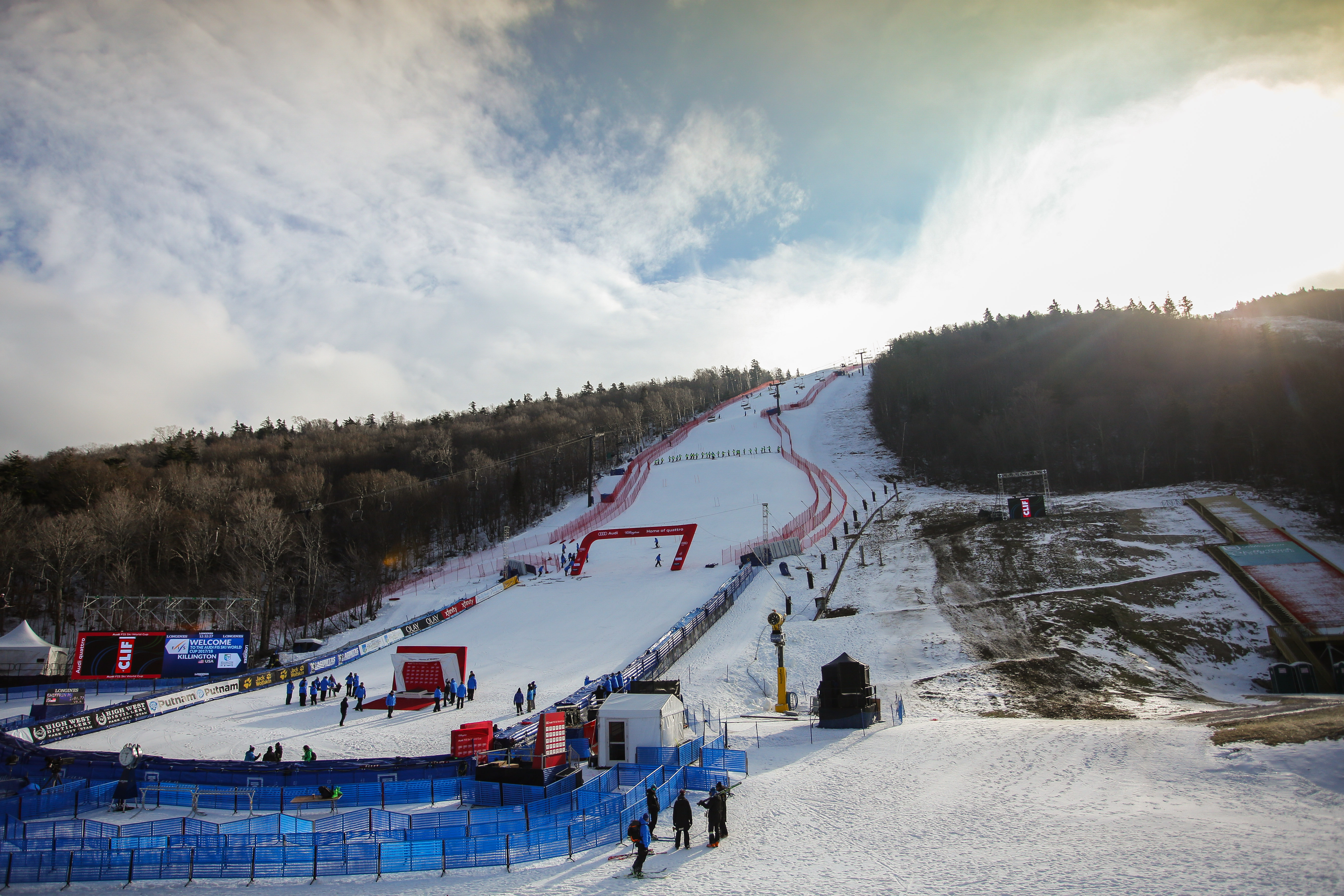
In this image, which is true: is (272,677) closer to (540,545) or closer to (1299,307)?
(540,545)

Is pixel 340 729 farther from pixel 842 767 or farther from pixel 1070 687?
pixel 1070 687

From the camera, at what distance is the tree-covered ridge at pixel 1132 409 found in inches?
1813

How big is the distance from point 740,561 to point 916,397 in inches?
2155

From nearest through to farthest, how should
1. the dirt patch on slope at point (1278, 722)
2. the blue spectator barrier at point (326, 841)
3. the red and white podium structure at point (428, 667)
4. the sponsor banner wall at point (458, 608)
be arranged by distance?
the blue spectator barrier at point (326, 841) < the dirt patch on slope at point (1278, 722) < the red and white podium structure at point (428, 667) < the sponsor banner wall at point (458, 608)

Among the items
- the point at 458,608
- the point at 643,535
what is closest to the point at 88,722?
the point at 458,608

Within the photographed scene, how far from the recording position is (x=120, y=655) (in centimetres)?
2902

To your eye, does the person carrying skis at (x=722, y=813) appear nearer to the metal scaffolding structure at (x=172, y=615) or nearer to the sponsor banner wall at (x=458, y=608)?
the sponsor banner wall at (x=458, y=608)

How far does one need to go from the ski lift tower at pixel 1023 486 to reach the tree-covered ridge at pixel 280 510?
40651mm

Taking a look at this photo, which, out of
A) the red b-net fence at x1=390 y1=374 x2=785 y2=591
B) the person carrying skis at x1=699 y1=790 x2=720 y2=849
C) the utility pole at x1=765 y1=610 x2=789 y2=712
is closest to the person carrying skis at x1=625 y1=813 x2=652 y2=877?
the person carrying skis at x1=699 y1=790 x2=720 y2=849

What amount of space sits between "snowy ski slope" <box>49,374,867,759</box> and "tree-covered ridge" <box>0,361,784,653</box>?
1125 centimetres

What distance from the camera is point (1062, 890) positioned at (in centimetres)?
796

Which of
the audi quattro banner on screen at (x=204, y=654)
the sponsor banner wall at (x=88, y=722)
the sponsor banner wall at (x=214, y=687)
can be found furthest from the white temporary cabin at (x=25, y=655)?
the sponsor banner wall at (x=88, y=722)

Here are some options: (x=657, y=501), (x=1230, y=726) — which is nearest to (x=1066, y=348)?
(x=657, y=501)

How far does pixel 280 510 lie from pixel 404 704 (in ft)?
105
